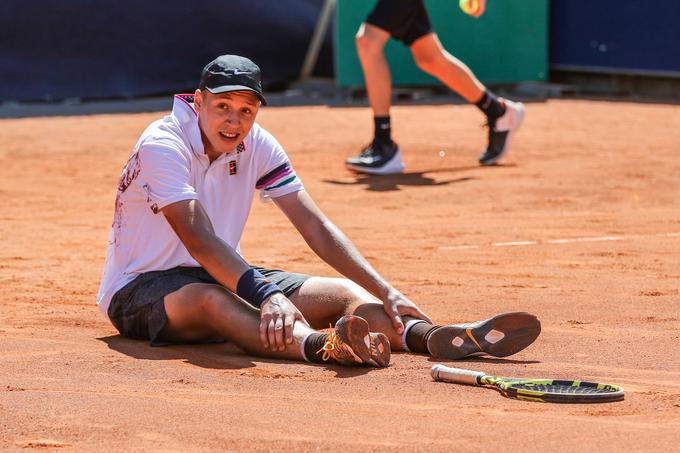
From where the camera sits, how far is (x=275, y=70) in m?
15.1

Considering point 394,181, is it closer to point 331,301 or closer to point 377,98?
point 377,98

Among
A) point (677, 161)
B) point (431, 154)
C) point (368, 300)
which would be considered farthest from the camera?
point (431, 154)

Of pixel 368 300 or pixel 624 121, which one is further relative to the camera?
pixel 624 121

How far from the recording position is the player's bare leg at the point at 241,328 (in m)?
4.24

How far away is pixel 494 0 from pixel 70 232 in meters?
8.02

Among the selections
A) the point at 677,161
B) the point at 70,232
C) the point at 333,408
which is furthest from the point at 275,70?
the point at 333,408

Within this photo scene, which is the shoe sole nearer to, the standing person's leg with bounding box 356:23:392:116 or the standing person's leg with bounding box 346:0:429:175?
the standing person's leg with bounding box 346:0:429:175

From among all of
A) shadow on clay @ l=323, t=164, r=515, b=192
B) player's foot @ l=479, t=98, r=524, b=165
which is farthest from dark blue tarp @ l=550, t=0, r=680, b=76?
shadow on clay @ l=323, t=164, r=515, b=192

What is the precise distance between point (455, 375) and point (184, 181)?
3.89 feet

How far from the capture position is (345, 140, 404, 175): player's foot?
9.68 m

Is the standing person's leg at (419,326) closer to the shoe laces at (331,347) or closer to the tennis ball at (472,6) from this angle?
the shoe laces at (331,347)

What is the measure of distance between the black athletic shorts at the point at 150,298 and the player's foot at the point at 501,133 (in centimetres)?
534

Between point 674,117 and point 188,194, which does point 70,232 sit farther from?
point 674,117

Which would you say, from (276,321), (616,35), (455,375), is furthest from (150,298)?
(616,35)
